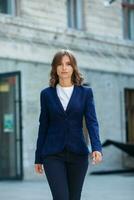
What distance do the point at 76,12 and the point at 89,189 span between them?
7.35 metres

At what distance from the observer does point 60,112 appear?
5.53 meters

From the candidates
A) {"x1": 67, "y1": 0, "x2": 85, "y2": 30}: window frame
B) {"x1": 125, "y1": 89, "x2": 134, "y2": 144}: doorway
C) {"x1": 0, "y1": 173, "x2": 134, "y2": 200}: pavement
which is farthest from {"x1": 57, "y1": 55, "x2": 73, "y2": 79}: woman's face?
{"x1": 125, "y1": 89, "x2": 134, "y2": 144}: doorway

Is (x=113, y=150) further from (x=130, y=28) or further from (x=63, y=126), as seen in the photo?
(x=63, y=126)

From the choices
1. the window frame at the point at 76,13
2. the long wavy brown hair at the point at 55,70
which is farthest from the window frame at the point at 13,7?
→ the long wavy brown hair at the point at 55,70

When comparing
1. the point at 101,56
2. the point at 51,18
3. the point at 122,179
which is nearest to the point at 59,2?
the point at 51,18

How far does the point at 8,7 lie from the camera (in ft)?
58.9

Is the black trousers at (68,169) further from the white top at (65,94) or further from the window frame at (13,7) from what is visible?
the window frame at (13,7)

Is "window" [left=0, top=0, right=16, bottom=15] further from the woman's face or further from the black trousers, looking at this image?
the black trousers

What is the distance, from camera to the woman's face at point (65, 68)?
5562 mm

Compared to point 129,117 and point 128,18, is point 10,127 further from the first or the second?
point 128,18

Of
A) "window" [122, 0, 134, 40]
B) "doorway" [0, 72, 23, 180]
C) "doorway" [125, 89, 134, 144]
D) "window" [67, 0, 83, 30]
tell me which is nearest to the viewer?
"doorway" [0, 72, 23, 180]

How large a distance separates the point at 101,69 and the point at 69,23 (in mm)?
1756

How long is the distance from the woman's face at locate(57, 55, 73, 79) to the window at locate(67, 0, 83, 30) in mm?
14472

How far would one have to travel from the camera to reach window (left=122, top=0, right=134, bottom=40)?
2204cm
